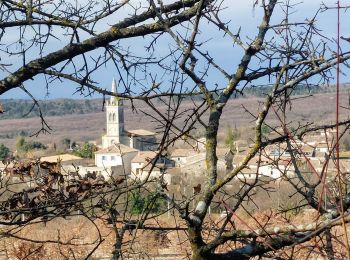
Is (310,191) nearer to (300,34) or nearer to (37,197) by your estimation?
(300,34)

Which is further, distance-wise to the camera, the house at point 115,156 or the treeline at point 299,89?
the house at point 115,156

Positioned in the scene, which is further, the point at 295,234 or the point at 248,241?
the point at 248,241

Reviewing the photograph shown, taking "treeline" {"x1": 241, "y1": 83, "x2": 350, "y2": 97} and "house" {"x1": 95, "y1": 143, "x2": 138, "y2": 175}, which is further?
"house" {"x1": 95, "y1": 143, "x2": 138, "y2": 175}

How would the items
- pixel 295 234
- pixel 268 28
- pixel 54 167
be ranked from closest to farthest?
pixel 295 234 → pixel 268 28 → pixel 54 167

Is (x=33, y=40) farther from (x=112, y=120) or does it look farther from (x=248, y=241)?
(x=112, y=120)

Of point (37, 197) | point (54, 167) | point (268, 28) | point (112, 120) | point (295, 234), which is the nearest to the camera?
point (295, 234)

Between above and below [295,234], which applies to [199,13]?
above

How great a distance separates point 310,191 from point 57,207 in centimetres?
108

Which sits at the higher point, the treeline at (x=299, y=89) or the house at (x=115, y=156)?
the treeline at (x=299, y=89)

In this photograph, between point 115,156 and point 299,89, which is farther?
point 115,156

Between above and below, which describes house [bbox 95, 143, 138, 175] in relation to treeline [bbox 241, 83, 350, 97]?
below

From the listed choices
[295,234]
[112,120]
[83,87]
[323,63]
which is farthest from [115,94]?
[112,120]

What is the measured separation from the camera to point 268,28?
236 cm

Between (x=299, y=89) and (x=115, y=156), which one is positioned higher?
(x=299, y=89)
